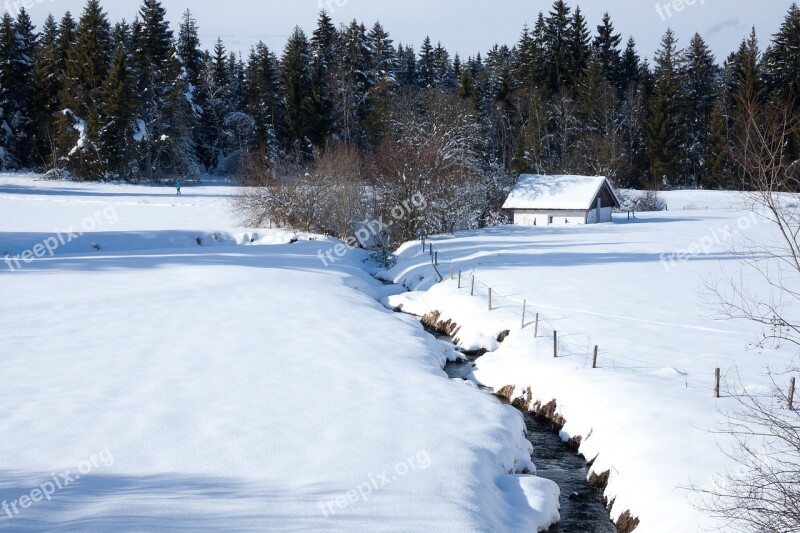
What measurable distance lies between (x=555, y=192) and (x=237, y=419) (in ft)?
147

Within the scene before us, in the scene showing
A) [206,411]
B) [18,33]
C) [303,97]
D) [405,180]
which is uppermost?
[18,33]

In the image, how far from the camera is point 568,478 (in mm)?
12492

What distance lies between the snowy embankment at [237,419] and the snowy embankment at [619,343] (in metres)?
1.50

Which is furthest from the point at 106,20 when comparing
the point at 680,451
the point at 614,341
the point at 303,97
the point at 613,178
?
the point at 680,451

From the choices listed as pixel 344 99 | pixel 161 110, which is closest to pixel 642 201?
pixel 344 99

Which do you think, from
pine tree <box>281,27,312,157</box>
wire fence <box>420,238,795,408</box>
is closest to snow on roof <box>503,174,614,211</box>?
pine tree <box>281,27,312,157</box>

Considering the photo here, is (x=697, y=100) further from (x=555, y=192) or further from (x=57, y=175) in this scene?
(x=57, y=175)

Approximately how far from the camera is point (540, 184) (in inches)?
2152

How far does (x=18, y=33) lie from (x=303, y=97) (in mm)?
27286

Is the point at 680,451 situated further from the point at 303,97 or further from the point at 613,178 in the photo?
the point at 303,97

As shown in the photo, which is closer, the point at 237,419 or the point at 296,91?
the point at 237,419

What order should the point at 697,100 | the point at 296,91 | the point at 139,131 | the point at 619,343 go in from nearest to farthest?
the point at 619,343
the point at 139,131
the point at 296,91
the point at 697,100

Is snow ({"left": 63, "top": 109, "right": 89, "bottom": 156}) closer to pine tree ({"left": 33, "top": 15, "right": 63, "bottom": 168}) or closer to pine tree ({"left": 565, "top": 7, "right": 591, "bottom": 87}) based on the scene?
pine tree ({"left": 33, "top": 15, "right": 63, "bottom": 168})

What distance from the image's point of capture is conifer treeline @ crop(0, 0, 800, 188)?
5941cm
